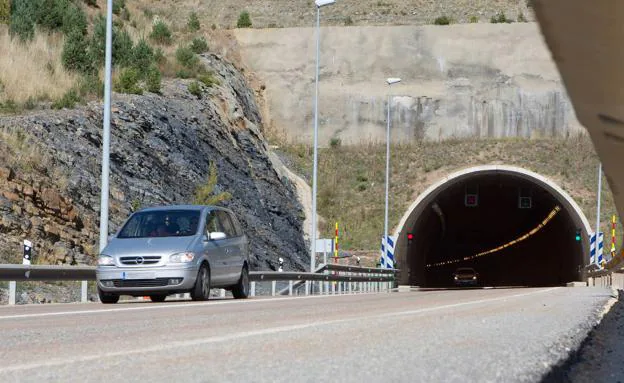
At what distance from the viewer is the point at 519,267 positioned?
8856cm

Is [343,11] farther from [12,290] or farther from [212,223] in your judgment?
[12,290]

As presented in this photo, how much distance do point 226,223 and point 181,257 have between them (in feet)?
9.27

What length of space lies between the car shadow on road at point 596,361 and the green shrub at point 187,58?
4365cm

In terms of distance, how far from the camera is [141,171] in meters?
37.7

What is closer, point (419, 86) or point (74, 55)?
point (74, 55)

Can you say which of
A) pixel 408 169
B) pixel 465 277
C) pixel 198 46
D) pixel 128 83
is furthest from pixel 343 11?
pixel 128 83

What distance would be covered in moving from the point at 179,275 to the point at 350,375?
15.2m

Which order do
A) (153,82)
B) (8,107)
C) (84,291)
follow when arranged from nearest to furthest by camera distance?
(84,291) → (8,107) → (153,82)

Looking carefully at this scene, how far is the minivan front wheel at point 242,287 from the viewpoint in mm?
24562

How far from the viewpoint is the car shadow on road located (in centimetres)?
765

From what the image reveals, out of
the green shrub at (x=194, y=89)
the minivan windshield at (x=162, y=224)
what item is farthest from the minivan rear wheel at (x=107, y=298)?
the green shrub at (x=194, y=89)

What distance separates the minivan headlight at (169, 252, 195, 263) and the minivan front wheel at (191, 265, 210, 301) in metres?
0.44

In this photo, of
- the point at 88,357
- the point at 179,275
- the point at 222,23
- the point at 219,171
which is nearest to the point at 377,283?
the point at 219,171

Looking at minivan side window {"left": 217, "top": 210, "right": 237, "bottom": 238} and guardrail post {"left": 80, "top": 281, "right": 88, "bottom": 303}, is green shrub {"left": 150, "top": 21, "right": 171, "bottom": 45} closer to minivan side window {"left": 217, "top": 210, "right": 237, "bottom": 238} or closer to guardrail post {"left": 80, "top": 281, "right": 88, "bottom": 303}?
minivan side window {"left": 217, "top": 210, "right": 237, "bottom": 238}
